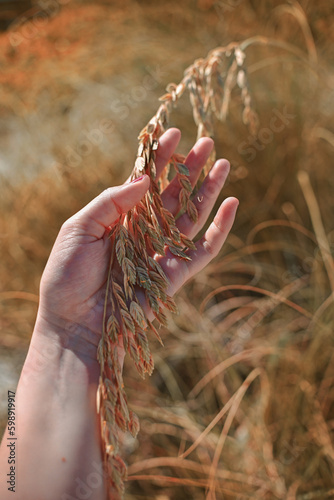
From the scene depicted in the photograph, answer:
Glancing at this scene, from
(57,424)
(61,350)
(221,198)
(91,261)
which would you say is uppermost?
(221,198)

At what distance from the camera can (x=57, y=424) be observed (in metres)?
0.74

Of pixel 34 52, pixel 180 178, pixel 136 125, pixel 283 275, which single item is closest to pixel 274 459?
pixel 283 275

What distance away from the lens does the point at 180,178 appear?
0.75 m

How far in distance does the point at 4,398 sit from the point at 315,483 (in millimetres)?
852

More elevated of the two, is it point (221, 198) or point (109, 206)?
point (221, 198)

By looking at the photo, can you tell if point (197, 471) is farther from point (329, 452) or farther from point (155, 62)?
point (155, 62)

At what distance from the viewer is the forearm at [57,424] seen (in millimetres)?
721

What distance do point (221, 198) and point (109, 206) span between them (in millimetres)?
874

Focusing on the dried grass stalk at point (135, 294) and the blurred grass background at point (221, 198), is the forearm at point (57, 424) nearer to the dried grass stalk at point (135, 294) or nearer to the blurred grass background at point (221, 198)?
the dried grass stalk at point (135, 294)

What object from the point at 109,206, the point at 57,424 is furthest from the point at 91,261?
the point at 57,424

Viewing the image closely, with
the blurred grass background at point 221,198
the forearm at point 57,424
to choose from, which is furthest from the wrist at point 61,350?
the blurred grass background at point 221,198

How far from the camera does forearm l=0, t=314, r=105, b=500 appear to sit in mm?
721

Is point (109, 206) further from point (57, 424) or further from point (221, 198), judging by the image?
point (221, 198)

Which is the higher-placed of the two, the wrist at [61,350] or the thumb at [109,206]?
the thumb at [109,206]
